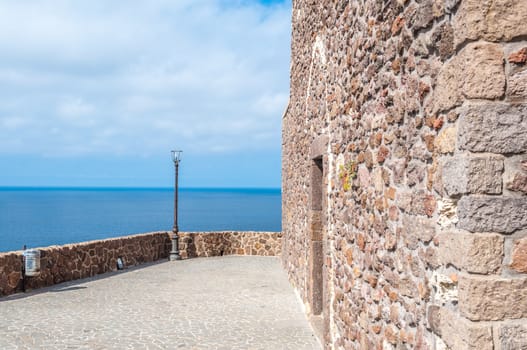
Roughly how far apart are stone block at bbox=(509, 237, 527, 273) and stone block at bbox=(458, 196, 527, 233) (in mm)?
63

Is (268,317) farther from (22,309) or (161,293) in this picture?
(22,309)

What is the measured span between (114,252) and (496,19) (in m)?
12.7

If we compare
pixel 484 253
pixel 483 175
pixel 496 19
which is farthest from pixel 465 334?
pixel 496 19

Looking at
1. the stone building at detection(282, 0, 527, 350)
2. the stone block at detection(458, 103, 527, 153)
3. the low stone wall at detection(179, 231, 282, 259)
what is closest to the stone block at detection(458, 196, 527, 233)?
→ the stone building at detection(282, 0, 527, 350)

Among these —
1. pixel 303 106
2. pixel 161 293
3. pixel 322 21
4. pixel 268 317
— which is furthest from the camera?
pixel 161 293

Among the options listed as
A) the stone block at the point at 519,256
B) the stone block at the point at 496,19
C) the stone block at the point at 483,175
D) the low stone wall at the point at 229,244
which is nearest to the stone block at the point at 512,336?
the stone block at the point at 519,256

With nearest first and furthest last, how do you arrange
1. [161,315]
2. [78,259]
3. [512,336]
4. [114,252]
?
[512,336] < [161,315] < [78,259] < [114,252]

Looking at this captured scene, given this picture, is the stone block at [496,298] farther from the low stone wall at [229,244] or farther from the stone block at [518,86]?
the low stone wall at [229,244]

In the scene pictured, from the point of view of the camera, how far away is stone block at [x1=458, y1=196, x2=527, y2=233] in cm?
238

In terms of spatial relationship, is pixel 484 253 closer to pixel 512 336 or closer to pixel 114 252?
pixel 512 336

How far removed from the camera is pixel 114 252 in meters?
13.8

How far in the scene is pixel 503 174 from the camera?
240cm

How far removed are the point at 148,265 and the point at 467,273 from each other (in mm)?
13244

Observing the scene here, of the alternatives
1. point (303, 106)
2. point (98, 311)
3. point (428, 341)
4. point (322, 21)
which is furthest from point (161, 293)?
point (428, 341)
